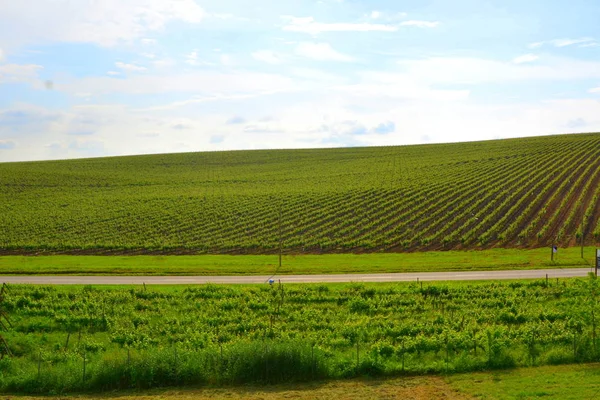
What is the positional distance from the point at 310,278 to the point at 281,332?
13.9 meters

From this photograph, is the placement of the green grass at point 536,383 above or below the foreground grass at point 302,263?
below

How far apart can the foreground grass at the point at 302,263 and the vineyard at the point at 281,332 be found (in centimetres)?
810

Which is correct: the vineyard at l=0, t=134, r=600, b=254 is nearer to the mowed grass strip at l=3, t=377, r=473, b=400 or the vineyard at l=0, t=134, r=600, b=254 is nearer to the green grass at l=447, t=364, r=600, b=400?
the green grass at l=447, t=364, r=600, b=400

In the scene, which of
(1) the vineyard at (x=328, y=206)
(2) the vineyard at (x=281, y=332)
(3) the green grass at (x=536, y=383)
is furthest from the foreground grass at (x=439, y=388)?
(1) the vineyard at (x=328, y=206)

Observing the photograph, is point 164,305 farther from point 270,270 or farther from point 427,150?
point 427,150

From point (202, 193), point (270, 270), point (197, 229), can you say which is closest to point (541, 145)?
point (202, 193)

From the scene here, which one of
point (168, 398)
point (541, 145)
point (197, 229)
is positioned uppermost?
point (541, 145)

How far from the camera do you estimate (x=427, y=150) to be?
13612 cm

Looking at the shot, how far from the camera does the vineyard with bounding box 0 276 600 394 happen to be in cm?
2330

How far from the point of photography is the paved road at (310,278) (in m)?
41.3

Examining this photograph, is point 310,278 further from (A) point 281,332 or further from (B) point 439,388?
(B) point 439,388

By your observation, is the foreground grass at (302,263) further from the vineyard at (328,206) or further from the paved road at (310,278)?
the vineyard at (328,206)

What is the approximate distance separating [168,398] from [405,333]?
41.6 ft

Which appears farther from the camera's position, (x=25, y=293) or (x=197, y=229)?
(x=197, y=229)
